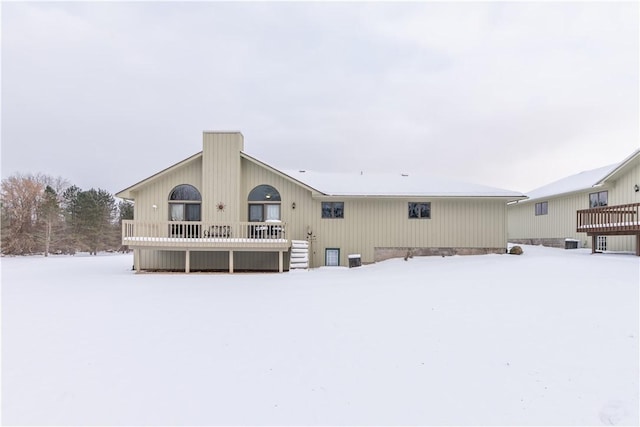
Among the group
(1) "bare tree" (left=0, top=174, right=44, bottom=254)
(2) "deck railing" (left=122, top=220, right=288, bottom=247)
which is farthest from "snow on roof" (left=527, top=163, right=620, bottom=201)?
(1) "bare tree" (left=0, top=174, right=44, bottom=254)

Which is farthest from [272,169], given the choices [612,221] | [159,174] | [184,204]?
[612,221]

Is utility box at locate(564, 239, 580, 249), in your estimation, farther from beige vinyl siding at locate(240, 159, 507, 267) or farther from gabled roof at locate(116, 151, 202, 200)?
gabled roof at locate(116, 151, 202, 200)

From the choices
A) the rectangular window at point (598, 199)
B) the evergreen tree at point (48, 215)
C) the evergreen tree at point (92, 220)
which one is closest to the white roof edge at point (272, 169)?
the rectangular window at point (598, 199)

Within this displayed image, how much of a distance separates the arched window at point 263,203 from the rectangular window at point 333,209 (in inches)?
91.2

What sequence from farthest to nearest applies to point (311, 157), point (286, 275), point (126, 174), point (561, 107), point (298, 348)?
point (126, 174), point (311, 157), point (561, 107), point (286, 275), point (298, 348)

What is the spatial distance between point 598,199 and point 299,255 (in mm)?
16210

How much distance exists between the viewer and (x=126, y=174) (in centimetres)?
4228

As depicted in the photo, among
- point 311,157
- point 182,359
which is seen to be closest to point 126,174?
point 311,157

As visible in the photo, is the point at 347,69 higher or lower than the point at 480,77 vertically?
higher

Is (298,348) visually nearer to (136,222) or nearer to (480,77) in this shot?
(136,222)

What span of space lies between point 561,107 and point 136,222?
931 inches

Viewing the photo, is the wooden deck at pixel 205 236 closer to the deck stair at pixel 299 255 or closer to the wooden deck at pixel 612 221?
the deck stair at pixel 299 255

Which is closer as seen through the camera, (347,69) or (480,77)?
(480,77)

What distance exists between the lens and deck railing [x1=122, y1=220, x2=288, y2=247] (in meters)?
14.6
